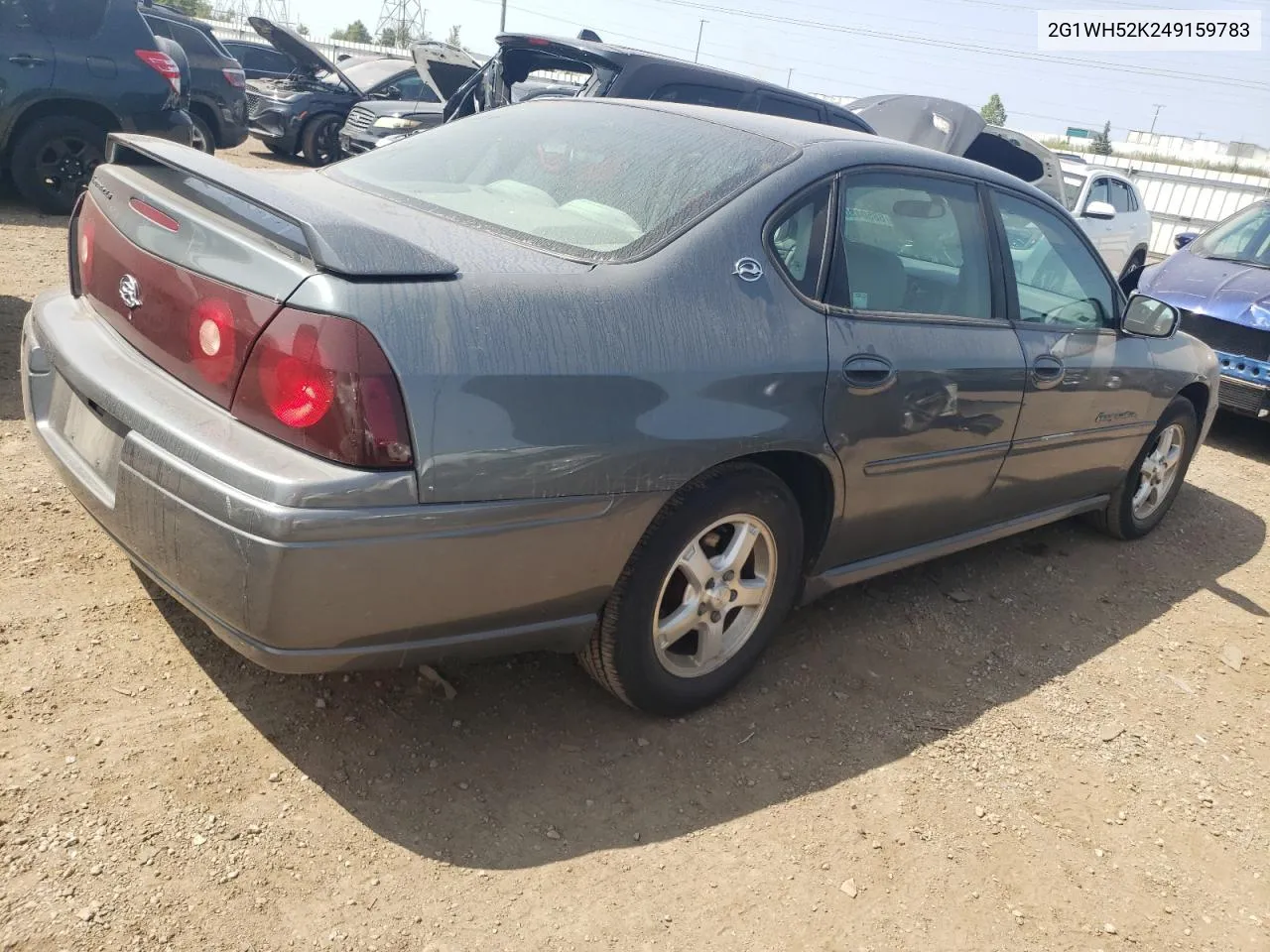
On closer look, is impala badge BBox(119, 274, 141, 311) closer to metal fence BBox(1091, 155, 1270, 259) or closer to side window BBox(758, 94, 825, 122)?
side window BBox(758, 94, 825, 122)

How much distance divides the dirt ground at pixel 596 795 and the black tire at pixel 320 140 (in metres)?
11.4

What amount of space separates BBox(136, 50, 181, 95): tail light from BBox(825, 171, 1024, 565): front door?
23.3ft

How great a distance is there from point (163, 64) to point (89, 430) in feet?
23.1

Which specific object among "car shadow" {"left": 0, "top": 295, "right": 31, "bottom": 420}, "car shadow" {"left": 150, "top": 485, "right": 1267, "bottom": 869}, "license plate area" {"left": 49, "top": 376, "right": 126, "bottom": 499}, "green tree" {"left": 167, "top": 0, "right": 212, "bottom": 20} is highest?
"license plate area" {"left": 49, "top": 376, "right": 126, "bottom": 499}

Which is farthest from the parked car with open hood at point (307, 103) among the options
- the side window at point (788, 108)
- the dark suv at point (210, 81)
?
the side window at point (788, 108)

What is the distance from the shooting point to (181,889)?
2018 mm

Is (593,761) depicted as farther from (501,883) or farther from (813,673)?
(813,673)

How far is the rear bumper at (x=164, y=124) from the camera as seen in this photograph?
8039 mm

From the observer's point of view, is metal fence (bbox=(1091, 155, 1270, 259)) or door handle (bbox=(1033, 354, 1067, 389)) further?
metal fence (bbox=(1091, 155, 1270, 259))

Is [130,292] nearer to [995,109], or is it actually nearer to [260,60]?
[260,60]

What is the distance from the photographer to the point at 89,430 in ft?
7.73

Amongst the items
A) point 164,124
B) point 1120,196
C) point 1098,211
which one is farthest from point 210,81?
point 1120,196

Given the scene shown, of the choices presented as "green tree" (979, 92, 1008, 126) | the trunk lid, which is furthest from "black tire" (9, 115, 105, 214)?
"green tree" (979, 92, 1008, 126)

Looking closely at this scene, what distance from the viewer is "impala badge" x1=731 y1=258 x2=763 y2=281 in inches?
101
